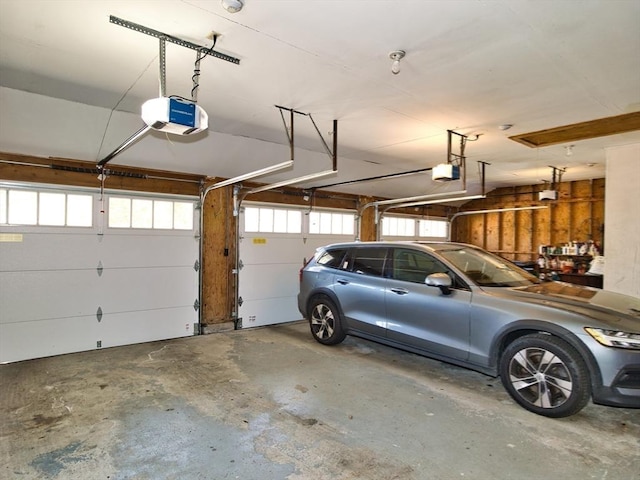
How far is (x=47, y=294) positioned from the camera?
4.43 meters

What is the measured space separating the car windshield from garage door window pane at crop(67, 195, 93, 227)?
4.33 metres

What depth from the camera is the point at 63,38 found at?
2547 mm

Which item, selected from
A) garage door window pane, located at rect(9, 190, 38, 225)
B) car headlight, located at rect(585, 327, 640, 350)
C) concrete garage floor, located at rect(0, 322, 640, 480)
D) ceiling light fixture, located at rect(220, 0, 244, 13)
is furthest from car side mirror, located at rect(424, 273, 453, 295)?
garage door window pane, located at rect(9, 190, 38, 225)

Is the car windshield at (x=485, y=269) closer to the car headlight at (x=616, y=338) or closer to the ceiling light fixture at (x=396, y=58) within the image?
the car headlight at (x=616, y=338)

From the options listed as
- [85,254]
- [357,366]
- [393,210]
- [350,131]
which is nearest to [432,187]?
[393,210]

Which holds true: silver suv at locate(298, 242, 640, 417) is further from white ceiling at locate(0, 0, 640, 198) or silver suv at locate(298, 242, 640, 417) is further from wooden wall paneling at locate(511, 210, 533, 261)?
wooden wall paneling at locate(511, 210, 533, 261)

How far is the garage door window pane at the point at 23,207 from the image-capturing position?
423cm

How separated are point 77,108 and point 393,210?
6.40 meters

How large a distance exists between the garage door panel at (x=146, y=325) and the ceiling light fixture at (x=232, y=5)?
4.19 m

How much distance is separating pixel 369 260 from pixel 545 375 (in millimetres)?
2168

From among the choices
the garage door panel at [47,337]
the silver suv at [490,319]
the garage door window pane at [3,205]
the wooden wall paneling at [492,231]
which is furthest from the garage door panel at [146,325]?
the wooden wall paneling at [492,231]

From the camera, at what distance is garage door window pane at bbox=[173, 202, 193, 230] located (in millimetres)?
5434

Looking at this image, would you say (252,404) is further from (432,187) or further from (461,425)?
(432,187)

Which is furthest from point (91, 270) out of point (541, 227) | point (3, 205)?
point (541, 227)
